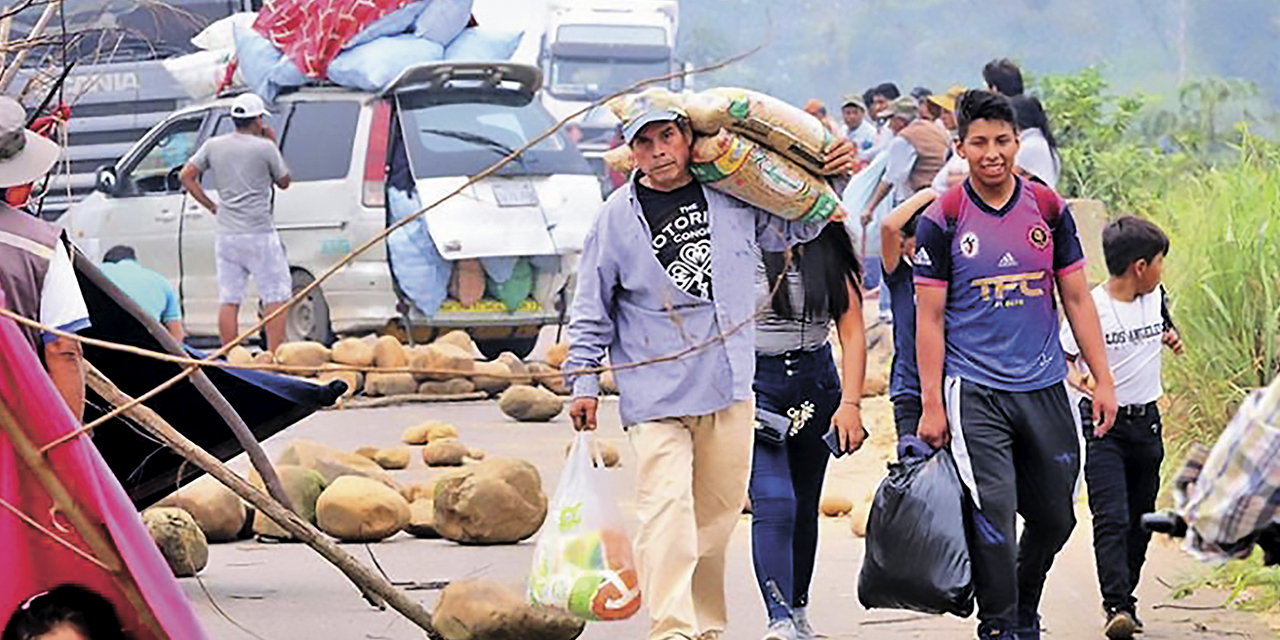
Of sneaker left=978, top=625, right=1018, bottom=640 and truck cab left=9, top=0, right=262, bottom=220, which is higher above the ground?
truck cab left=9, top=0, right=262, bottom=220

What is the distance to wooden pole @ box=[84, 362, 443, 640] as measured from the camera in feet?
22.9

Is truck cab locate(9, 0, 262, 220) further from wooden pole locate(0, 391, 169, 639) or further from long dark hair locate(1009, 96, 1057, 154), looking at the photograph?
wooden pole locate(0, 391, 169, 639)

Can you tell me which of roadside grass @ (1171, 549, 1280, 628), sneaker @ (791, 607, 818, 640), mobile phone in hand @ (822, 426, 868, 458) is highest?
mobile phone in hand @ (822, 426, 868, 458)

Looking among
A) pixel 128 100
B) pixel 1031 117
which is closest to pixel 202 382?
pixel 1031 117

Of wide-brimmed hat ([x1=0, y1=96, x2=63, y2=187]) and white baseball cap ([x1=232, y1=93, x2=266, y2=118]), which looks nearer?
wide-brimmed hat ([x1=0, y1=96, x2=63, y2=187])

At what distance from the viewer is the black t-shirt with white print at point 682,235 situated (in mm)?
7441

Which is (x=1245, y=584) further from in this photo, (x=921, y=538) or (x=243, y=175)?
(x=243, y=175)

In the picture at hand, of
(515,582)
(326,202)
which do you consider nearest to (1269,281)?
(515,582)

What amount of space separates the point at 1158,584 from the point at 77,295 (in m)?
4.64

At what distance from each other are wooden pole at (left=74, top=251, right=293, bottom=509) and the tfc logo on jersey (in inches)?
85.1

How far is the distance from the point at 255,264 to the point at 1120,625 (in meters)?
8.73

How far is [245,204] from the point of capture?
16.0 meters

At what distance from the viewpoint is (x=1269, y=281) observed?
10.9m

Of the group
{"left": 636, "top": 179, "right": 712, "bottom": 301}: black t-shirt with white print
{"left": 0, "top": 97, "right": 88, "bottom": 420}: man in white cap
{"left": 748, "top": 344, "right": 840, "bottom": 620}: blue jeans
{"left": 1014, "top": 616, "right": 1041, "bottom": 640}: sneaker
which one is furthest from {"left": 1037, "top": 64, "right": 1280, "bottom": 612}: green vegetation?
{"left": 0, "top": 97, "right": 88, "bottom": 420}: man in white cap
